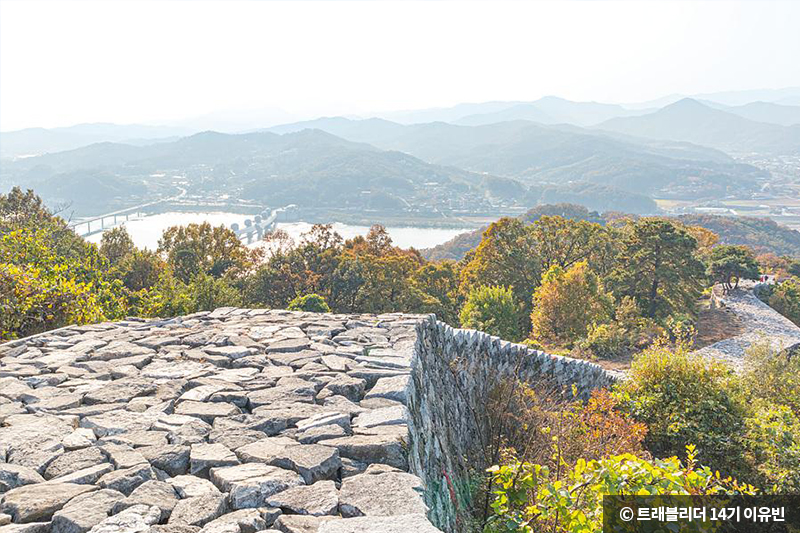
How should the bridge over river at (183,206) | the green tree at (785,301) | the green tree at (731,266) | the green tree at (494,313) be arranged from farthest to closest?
the bridge over river at (183,206), the green tree at (785,301), the green tree at (731,266), the green tree at (494,313)

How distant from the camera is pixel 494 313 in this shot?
24.3 meters

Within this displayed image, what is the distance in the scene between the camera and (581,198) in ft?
523

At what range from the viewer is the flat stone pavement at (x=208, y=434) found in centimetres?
273

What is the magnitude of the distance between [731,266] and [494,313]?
732 inches

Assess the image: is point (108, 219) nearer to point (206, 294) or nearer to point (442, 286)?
point (442, 286)

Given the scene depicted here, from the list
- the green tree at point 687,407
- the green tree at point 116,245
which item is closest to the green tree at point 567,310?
the green tree at point 687,407

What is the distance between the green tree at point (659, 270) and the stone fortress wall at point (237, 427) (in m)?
21.5

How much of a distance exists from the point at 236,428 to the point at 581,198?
167 metres

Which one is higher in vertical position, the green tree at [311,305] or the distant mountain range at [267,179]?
the distant mountain range at [267,179]

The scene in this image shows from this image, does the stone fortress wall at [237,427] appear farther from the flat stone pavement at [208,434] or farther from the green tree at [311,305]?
the green tree at [311,305]

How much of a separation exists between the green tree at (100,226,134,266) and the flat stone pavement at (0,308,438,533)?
28147mm

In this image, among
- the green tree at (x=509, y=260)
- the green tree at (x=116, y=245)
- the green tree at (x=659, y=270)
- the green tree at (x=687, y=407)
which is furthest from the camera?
the green tree at (x=116, y=245)

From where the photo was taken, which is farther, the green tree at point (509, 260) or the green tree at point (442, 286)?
the green tree at point (509, 260)

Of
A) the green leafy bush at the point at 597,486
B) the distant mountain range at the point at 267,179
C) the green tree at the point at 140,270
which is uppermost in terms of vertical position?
the distant mountain range at the point at 267,179
